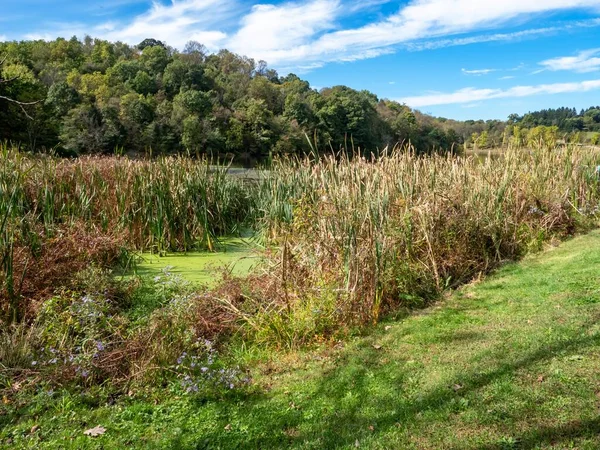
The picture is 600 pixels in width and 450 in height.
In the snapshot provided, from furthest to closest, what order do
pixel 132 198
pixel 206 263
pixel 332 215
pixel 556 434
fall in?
pixel 132 198 → pixel 206 263 → pixel 332 215 → pixel 556 434

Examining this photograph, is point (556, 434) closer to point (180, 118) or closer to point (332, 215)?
point (332, 215)

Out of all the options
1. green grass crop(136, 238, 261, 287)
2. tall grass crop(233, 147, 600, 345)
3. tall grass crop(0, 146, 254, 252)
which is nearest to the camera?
tall grass crop(233, 147, 600, 345)

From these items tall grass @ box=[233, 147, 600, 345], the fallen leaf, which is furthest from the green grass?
the fallen leaf

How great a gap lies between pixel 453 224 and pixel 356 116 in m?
28.7

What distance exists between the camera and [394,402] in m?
2.92

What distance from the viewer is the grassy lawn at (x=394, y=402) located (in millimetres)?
2539

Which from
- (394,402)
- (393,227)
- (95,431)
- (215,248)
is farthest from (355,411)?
(215,248)

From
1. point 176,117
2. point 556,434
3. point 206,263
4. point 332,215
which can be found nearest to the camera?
point 556,434

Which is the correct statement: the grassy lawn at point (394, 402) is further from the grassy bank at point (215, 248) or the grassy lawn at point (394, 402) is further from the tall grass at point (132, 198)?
the tall grass at point (132, 198)

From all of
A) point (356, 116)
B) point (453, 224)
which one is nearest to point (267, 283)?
point (453, 224)

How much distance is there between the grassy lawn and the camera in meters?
2.54

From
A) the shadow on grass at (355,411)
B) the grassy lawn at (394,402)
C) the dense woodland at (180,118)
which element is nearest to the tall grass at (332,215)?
the grassy lawn at (394,402)

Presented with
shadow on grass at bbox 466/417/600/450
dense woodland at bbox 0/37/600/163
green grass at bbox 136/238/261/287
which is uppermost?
dense woodland at bbox 0/37/600/163

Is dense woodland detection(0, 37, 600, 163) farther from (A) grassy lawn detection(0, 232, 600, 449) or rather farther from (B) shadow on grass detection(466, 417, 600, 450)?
(B) shadow on grass detection(466, 417, 600, 450)
